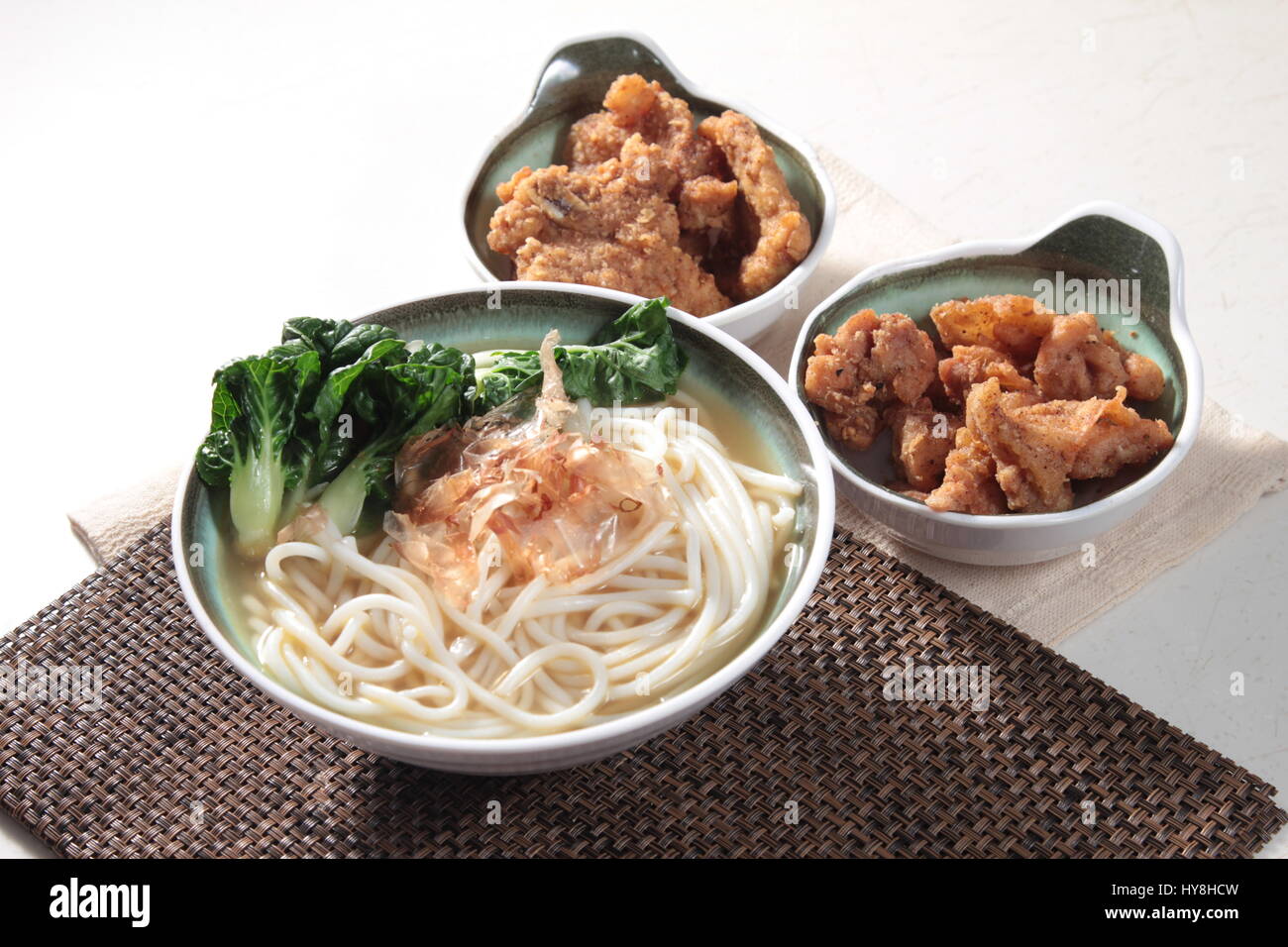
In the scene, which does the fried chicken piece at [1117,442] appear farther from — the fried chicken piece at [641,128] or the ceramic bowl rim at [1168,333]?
the fried chicken piece at [641,128]

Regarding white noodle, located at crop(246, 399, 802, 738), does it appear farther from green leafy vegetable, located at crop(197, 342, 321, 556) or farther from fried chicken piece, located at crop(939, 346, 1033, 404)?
fried chicken piece, located at crop(939, 346, 1033, 404)

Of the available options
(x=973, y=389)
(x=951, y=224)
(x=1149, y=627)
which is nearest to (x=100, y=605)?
(x=973, y=389)

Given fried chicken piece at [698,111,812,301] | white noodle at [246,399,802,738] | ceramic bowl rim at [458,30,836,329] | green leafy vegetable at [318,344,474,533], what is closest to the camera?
white noodle at [246,399,802,738]

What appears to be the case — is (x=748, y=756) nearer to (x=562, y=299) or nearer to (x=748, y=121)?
(x=562, y=299)

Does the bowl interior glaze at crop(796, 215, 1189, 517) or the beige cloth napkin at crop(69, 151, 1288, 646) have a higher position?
the bowl interior glaze at crop(796, 215, 1189, 517)

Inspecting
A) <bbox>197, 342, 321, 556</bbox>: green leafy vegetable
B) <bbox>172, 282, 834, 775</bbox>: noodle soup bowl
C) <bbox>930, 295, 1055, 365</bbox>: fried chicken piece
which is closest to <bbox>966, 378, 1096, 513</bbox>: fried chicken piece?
<bbox>930, 295, 1055, 365</bbox>: fried chicken piece

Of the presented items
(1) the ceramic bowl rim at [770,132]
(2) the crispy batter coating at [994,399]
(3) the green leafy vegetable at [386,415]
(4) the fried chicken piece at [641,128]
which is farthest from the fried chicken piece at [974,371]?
(3) the green leafy vegetable at [386,415]
